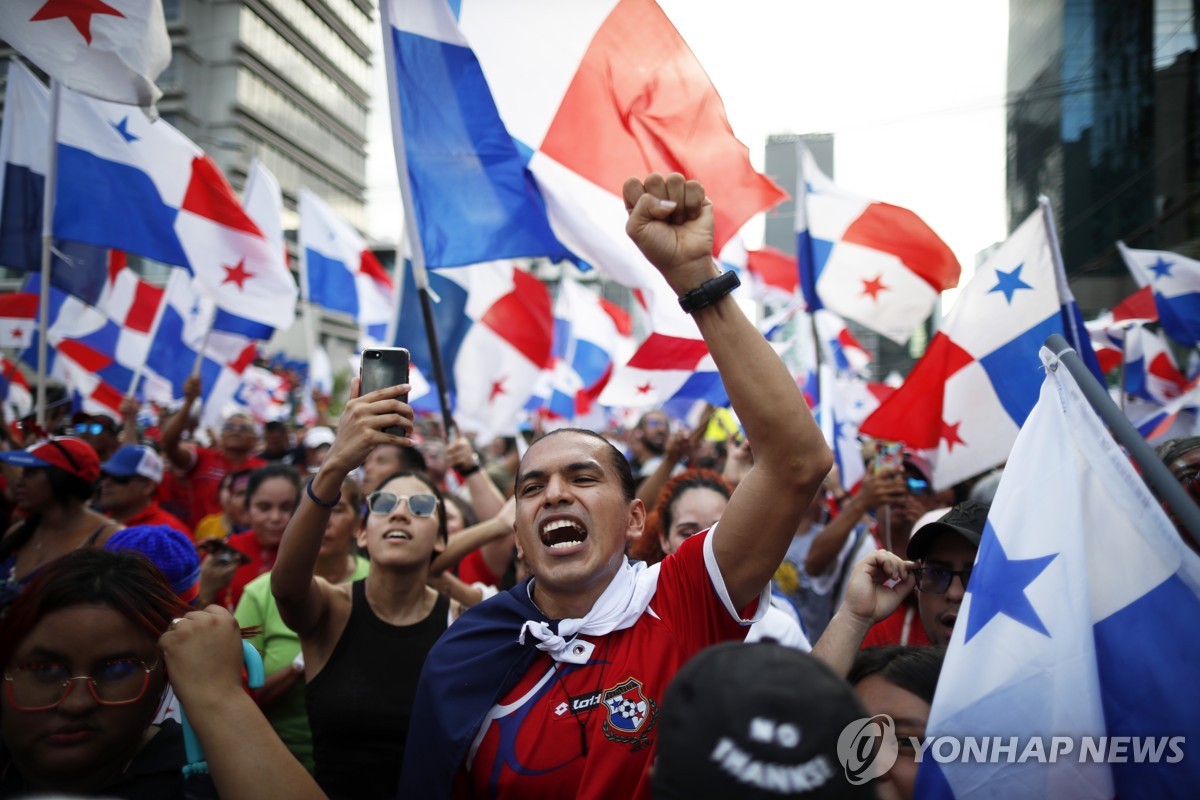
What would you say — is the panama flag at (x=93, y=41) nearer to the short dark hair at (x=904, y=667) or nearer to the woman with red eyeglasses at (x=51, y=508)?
the woman with red eyeglasses at (x=51, y=508)

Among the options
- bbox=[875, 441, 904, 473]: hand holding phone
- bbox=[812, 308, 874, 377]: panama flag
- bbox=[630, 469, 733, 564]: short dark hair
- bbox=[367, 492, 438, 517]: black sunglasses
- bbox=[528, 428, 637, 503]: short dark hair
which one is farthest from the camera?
bbox=[812, 308, 874, 377]: panama flag

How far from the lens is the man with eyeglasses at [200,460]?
6434 millimetres

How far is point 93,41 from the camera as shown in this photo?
3426mm

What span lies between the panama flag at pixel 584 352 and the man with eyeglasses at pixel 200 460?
354 cm

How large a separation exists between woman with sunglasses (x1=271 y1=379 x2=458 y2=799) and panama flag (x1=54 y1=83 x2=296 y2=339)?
3.24 m

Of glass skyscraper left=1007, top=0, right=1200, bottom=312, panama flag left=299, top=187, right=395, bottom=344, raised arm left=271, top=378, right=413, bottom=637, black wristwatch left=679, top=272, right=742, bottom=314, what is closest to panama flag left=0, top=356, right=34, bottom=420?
panama flag left=299, top=187, right=395, bottom=344

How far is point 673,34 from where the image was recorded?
12.8 ft

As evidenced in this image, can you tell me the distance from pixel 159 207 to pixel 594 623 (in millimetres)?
4908

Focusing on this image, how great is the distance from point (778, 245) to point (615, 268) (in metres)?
23.9

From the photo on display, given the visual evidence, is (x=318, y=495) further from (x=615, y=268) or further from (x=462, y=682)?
(x=615, y=268)

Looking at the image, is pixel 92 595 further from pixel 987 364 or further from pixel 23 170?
pixel 23 170

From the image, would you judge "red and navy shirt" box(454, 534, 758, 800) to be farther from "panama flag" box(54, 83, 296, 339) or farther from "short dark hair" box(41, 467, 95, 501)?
"panama flag" box(54, 83, 296, 339)

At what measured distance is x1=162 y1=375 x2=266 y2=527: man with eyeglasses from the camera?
643cm

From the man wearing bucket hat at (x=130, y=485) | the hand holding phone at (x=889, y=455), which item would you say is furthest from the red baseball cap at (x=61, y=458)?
the hand holding phone at (x=889, y=455)
